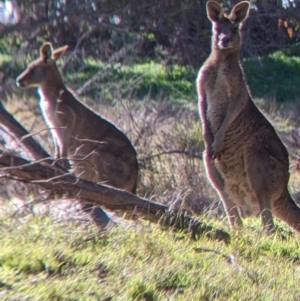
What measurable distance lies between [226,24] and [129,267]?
3.56 m

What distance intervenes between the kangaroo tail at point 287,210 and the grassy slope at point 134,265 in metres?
1.03

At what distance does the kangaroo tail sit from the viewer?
24.1 ft

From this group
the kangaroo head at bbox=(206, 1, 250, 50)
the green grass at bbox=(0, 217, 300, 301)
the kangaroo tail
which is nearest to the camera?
the green grass at bbox=(0, 217, 300, 301)

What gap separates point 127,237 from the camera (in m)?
5.36

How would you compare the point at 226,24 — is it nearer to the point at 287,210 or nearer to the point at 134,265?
→ the point at 287,210

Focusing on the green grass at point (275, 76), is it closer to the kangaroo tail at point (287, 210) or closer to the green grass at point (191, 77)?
the green grass at point (191, 77)

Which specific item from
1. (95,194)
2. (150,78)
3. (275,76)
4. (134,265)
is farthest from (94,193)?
(275,76)

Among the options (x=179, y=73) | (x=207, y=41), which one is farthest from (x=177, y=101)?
(x=207, y=41)

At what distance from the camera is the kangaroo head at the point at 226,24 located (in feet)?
25.4

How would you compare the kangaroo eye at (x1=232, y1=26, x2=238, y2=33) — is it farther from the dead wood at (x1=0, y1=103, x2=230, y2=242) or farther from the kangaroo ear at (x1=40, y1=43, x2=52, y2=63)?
the kangaroo ear at (x1=40, y1=43, x2=52, y2=63)

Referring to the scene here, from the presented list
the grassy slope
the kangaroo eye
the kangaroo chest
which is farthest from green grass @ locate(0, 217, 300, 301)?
the kangaroo eye

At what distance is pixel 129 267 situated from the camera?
4773 mm

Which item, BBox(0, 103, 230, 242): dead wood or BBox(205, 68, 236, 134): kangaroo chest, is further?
BBox(205, 68, 236, 134): kangaroo chest

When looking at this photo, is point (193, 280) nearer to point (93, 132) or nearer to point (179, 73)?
point (93, 132)
